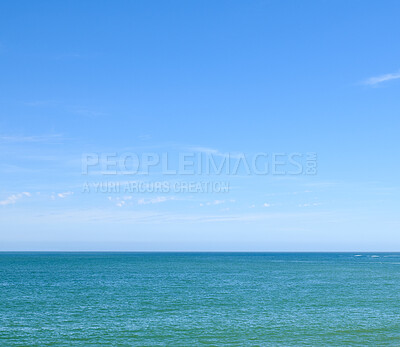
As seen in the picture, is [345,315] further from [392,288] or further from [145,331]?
[392,288]

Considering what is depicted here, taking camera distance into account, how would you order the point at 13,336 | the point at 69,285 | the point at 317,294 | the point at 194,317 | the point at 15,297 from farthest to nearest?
the point at 69,285, the point at 317,294, the point at 15,297, the point at 194,317, the point at 13,336

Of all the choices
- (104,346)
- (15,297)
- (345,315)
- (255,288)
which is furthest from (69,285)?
(345,315)

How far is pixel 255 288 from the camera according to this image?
221 ft

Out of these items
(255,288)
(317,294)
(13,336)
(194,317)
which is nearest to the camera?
(13,336)

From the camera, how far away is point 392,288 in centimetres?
6881

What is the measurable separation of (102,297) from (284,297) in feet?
80.5

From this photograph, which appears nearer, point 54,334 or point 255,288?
point 54,334

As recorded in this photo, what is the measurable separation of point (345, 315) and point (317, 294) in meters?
17.1

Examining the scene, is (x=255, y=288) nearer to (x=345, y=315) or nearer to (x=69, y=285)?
(x=345, y=315)

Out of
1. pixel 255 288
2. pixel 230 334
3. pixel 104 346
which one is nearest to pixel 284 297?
pixel 255 288

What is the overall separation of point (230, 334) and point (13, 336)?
18191mm

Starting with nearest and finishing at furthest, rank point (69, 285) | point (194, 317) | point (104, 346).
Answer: point (104, 346)
point (194, 317)
point (69, 285)

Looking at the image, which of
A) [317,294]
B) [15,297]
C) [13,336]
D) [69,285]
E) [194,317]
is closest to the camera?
[13,336]

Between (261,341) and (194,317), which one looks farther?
(194,317)
